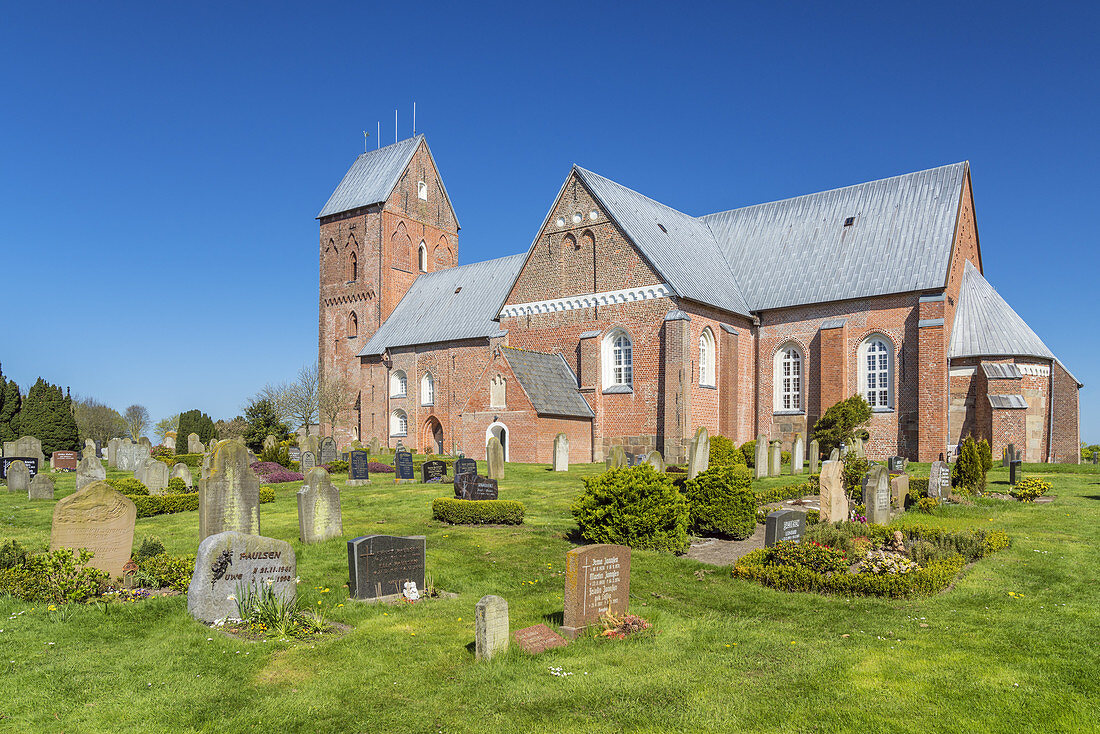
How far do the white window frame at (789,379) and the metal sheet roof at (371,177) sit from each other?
944 inches

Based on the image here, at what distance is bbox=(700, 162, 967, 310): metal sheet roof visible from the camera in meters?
28.6

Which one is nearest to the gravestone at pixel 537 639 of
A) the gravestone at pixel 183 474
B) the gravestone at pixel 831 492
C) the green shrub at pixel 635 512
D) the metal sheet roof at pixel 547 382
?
the green shrub at pixel 635 512

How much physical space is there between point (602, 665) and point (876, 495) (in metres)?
9.59

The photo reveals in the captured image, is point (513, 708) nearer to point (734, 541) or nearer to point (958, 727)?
point (958, 727)

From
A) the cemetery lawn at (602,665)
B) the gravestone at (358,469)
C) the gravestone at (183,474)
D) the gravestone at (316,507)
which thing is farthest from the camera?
the gravestone at (358,469)

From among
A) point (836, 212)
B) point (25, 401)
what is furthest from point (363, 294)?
point (836, 212)

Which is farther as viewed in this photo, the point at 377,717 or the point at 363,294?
the point at 363,294

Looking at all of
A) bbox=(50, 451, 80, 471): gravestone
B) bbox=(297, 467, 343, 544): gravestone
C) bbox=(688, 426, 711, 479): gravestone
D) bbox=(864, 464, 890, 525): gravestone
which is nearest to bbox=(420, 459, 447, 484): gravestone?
bbox=(688, 426, 711, 479): gravestone

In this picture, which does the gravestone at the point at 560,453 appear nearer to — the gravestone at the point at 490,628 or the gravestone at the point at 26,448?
the gravestone at the point at 490,628

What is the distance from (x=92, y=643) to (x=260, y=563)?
1.64 m

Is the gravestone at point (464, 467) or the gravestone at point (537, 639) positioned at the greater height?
the gravestone at point (464, 467)

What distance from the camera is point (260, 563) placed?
8.28 metres

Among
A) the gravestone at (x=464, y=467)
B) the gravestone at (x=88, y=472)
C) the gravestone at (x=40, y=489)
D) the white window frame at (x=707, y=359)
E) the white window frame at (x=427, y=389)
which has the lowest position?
the gravestone at (x=40, y=489)

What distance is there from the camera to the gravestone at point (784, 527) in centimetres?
1138
